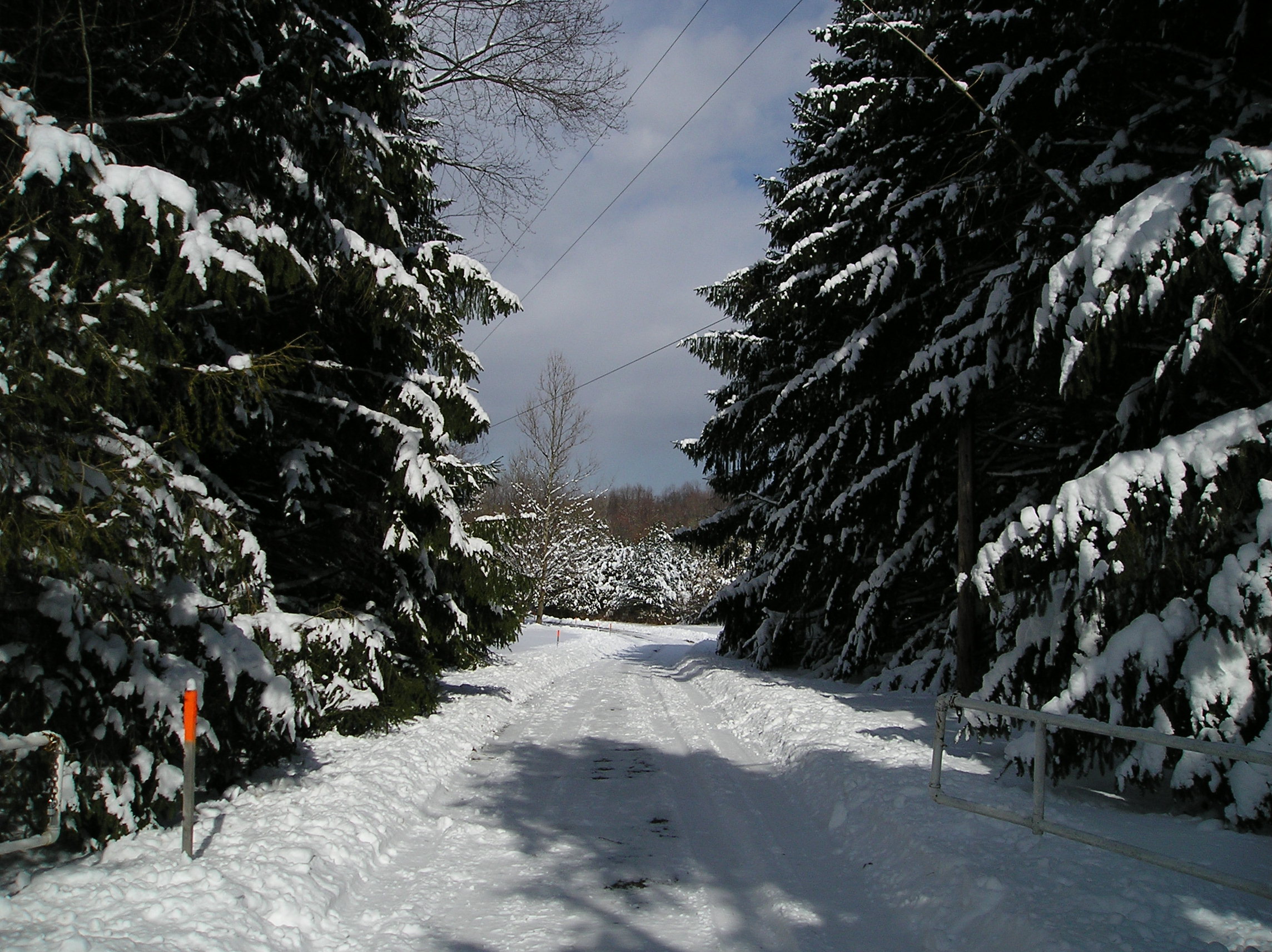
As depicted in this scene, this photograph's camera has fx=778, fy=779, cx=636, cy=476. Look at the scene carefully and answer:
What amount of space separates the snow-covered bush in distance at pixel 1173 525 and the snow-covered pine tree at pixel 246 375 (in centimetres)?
586

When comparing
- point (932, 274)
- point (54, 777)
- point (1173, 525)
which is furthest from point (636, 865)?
point (932, 274)

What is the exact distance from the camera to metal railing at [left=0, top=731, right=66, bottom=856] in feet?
12.3

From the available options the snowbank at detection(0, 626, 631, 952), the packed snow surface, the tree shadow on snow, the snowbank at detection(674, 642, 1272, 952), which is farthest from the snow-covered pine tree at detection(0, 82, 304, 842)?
the snowbank at detection(674, 642, 1272, 952)

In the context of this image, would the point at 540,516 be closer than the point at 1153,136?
No

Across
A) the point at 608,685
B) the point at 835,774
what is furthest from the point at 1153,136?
the point at 608,685

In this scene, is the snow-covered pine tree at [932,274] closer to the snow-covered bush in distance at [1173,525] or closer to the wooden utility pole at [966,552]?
the wooden utility pole at [966,552]

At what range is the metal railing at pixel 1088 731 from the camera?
11.7 feet

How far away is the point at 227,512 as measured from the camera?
19.4 feet

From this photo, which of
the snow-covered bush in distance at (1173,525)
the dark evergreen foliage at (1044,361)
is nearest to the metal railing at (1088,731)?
the snow-covered bush in distance at (1173,525)

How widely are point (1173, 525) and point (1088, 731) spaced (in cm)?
152

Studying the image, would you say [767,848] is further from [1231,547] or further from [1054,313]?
[1054,313]

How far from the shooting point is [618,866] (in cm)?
520

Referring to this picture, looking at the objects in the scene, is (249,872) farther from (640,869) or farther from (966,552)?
(966,552)

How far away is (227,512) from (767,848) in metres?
4.73
